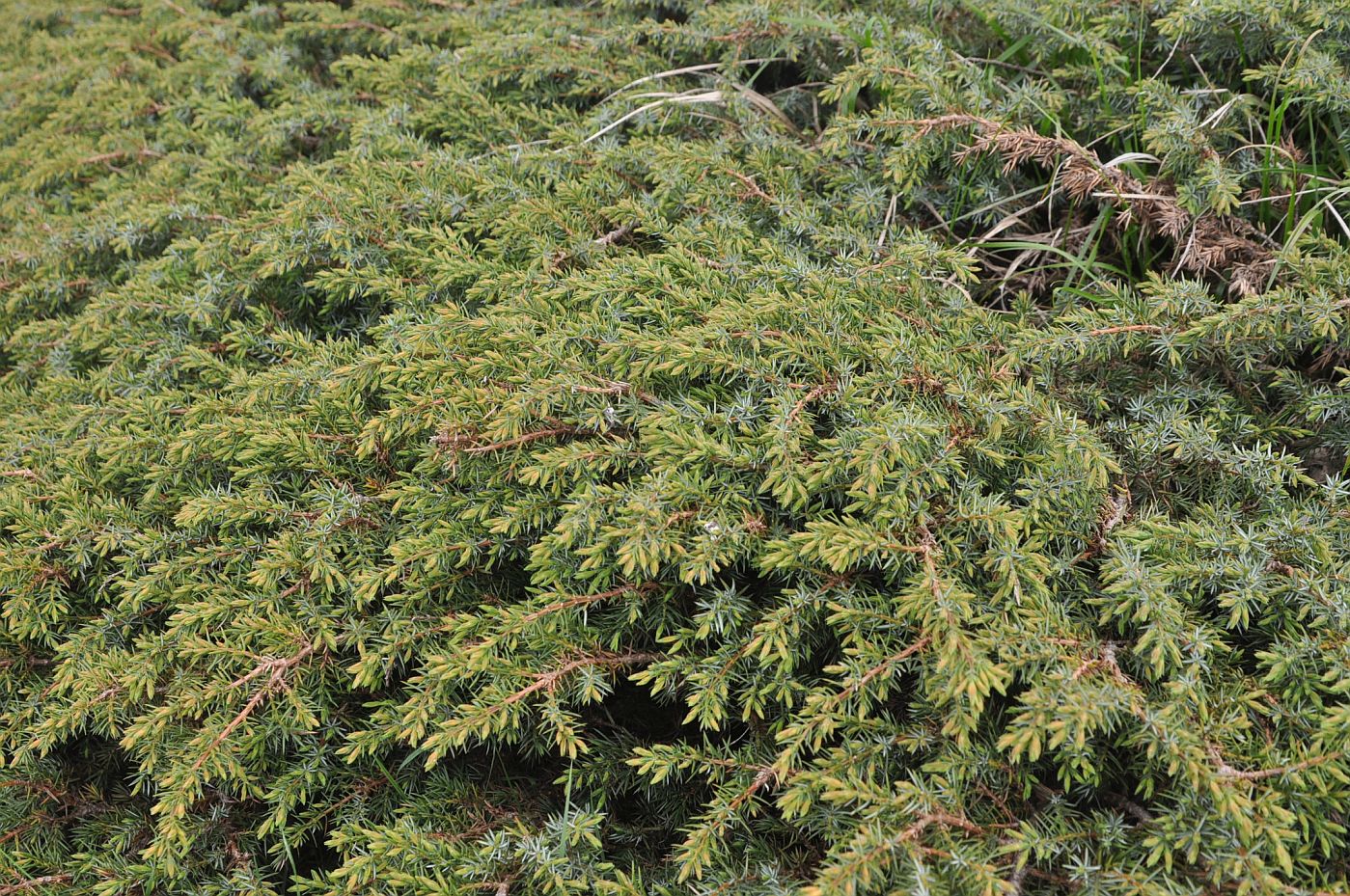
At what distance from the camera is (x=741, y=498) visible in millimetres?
1710

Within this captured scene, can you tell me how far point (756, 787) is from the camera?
5.28 ft

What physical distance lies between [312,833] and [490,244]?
1364mm

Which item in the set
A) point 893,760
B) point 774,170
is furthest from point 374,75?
point 893,760

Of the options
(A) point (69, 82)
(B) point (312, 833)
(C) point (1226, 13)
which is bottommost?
(B) point (312, 833)

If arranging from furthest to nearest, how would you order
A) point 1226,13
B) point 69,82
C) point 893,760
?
point 69,82
point 1226,13
point 893,760

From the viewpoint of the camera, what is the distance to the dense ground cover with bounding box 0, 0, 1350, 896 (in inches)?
60.8

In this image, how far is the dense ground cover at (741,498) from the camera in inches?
60.8

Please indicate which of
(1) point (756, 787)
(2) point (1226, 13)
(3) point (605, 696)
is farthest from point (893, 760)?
(2) point (1226, 13)

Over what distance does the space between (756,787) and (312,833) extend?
37.6 inches

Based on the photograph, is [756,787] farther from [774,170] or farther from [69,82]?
[69,82]

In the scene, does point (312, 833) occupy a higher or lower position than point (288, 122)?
lower

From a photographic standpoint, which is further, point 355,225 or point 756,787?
point 355,225

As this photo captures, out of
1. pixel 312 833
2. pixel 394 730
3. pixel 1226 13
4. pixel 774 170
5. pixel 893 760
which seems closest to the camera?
pixel 893 760

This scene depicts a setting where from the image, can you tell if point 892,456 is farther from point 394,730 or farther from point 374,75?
point 374,75
